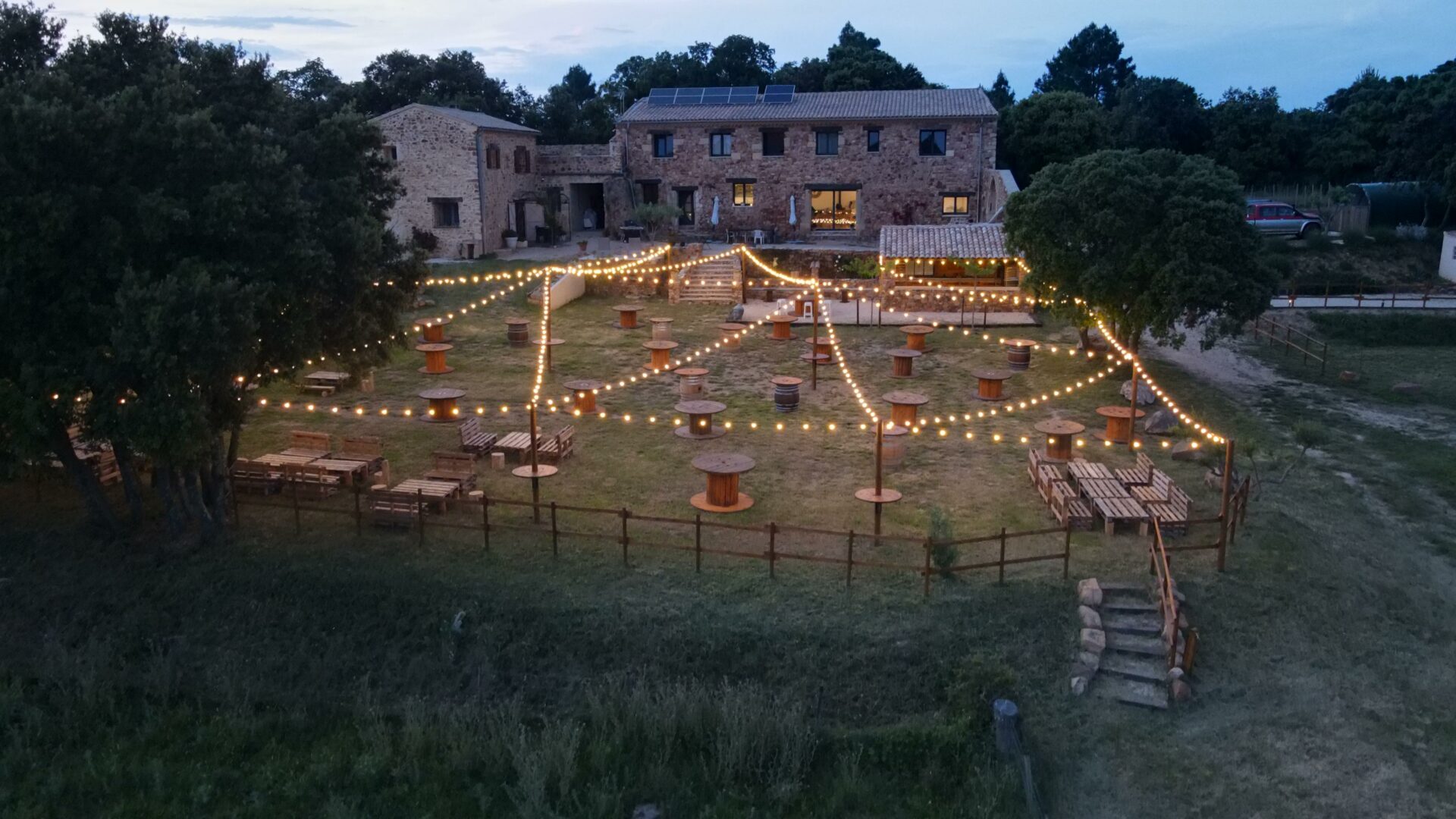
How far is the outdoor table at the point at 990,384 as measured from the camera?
960 inches

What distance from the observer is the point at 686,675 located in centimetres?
1337

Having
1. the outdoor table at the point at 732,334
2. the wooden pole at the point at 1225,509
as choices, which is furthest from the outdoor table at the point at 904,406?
the outdoor table at the point at 732,334

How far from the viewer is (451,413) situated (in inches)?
906

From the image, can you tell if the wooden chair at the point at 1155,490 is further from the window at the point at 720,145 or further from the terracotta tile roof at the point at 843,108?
the window at the point at 720,145

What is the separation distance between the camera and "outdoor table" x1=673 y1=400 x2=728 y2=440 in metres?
20.9

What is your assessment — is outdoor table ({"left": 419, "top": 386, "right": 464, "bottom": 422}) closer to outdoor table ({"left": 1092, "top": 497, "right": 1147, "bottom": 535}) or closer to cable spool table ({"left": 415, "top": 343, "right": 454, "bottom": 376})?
cable spool table ({"left": 415, "top": 343, "right": 454, "bottom": 376})

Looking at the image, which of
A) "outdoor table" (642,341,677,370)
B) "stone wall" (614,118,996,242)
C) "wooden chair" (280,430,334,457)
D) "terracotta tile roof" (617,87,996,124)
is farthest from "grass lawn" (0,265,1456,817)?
"terracotta tile roof" (617,87,996,124)

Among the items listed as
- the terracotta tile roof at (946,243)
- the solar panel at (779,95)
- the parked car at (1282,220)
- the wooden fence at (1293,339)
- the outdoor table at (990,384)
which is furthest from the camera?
the solar panel at (779,95)

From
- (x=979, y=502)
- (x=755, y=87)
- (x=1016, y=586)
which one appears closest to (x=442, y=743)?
(x=1016, y=586)

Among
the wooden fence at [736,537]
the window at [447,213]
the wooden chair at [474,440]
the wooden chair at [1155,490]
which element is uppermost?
the window at [447,213]

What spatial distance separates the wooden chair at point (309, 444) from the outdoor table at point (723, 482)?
724cm

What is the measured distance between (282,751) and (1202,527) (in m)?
13.9

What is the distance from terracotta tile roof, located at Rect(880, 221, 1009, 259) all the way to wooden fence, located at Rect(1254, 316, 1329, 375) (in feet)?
27.2

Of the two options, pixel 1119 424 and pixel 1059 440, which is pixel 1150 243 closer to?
pixel 1119 424
